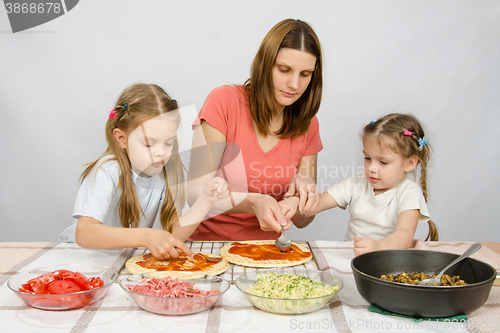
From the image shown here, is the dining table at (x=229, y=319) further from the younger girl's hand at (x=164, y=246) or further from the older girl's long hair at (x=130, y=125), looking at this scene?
the older girl's long hair at (x=130, y=125)

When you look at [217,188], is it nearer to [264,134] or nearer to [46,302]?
[264,134]

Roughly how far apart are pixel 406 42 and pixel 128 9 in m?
2.07

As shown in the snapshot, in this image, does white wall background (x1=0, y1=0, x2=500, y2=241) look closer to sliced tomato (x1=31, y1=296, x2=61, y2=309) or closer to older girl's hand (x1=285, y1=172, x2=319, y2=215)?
older girl's hand (x1=285, y1=172, x2=319, y2=215)

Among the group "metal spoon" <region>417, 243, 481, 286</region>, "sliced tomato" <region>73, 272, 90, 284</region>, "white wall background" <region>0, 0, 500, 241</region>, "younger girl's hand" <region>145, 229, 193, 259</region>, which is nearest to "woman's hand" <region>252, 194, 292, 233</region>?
"younger girl's hand" <region>145, 229, 193, 259</region>

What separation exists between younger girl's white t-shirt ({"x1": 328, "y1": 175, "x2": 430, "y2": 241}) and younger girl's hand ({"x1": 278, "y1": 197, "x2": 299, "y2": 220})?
41cm

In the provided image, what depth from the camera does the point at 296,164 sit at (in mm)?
2283

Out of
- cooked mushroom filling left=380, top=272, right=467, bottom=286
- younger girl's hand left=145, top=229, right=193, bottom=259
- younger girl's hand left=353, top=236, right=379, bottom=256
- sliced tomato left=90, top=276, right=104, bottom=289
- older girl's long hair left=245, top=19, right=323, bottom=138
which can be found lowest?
younger girl's hand left=353, top=236, right=379, bottom=256

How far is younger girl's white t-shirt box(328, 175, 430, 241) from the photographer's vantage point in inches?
74.8

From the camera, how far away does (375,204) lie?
2.03m

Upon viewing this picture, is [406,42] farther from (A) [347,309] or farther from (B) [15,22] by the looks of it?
(B) [15,22]

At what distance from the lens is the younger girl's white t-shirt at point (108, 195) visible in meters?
1.69

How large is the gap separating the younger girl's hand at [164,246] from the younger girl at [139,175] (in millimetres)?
288

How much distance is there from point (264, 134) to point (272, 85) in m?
0.29

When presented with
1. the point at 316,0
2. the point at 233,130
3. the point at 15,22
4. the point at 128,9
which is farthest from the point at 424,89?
the point at 15,22
